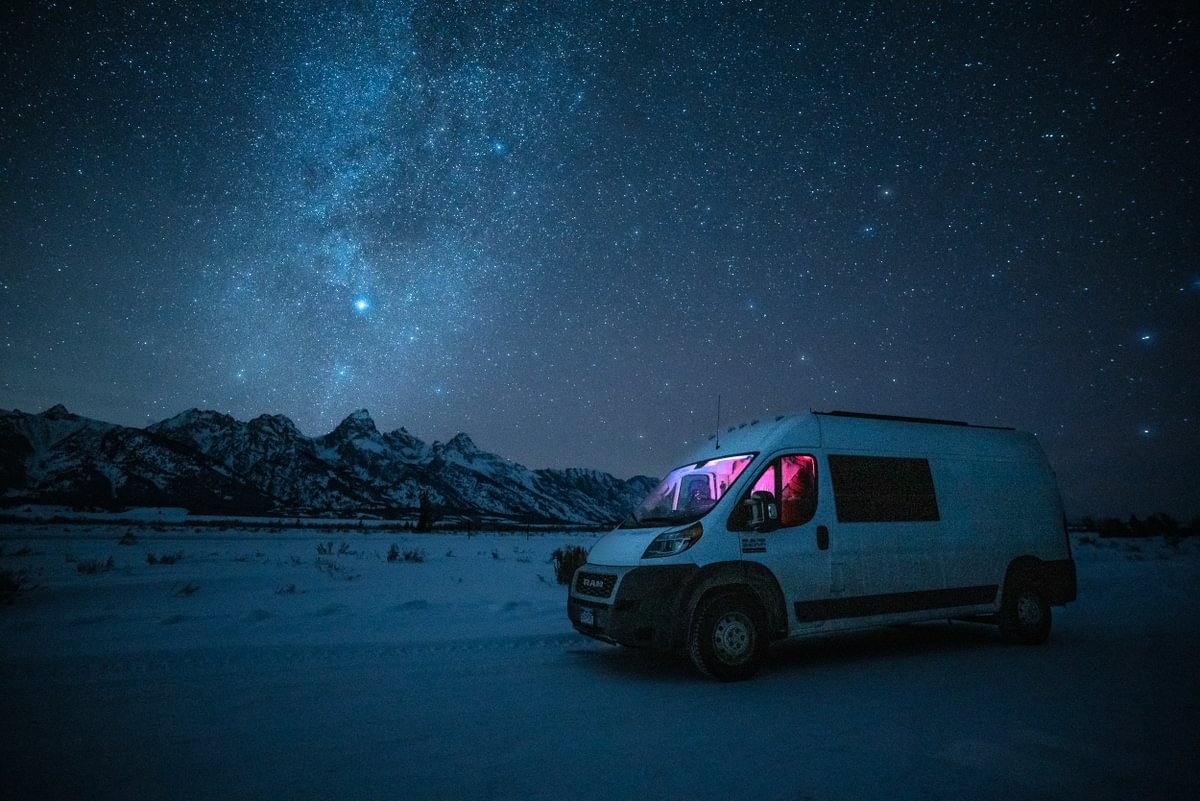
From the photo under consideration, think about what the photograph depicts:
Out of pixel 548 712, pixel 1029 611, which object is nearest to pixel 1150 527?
pixel 1029 611

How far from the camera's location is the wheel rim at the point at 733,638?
19.2 ft

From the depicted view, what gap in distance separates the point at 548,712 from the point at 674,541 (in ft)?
6.65

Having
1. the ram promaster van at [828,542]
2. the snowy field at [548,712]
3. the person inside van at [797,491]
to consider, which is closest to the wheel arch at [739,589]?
the ram promaster van at [828,542]

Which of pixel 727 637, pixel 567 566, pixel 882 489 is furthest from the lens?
pixel 567 566

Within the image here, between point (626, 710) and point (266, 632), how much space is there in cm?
560

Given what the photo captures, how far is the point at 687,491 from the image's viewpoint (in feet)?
24.8

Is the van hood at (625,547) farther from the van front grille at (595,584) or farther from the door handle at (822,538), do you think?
the door handle at (822,538)

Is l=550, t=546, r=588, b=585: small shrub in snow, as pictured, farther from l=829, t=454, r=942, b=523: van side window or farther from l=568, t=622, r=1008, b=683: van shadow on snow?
l=829, t=454, r=942, b=523: van side window

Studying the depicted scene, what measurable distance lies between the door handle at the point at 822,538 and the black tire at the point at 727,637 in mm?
998

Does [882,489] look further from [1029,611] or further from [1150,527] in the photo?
[1150,527]

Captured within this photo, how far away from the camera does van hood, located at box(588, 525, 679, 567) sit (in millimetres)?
6070

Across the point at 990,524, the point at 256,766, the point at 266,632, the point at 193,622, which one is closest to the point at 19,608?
the point at 193,622

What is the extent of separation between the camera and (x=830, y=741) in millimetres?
3996

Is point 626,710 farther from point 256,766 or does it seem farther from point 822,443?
point 822,443
